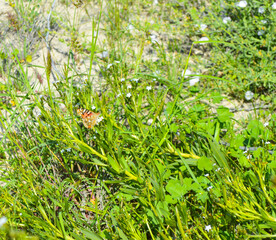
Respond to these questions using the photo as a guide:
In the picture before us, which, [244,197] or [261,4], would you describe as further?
[261,4]

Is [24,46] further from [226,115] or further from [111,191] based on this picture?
[226,115]

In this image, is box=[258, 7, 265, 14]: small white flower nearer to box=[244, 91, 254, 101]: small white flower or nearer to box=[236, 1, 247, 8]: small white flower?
box=[236, 1, 247, 8]: small white flower

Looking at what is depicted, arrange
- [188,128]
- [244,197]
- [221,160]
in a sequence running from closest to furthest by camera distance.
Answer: [244,197]
[221,160]
[188,128]

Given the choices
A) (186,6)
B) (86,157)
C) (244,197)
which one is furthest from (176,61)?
(244,197)

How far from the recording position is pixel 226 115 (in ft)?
7.56

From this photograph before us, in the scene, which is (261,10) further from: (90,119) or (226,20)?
(90,119)

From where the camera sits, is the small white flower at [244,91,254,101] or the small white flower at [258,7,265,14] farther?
the small white flower at [258,7,265,14]

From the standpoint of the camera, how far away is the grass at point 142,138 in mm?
1828

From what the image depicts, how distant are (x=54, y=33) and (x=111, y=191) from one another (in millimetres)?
2495

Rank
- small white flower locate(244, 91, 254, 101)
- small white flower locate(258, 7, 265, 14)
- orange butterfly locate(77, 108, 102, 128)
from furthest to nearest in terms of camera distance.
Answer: small white flower locate(258, 7, 265, 14) → small white flower locate(244, 91, 254, 101) → orange butterfly locate(77, 108, 102, 128)

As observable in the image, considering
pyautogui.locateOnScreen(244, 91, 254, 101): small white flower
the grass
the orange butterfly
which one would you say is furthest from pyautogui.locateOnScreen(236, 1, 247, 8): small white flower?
the orange butterfly

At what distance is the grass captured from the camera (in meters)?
1.83

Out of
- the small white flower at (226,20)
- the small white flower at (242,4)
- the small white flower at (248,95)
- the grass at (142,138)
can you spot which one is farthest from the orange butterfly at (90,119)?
the small white flower at (242,4)

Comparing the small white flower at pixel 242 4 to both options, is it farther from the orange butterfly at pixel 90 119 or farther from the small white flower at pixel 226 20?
the orange butterfly at pixel 90 119
